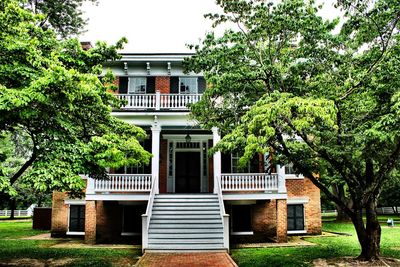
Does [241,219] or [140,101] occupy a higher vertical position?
[140,101]

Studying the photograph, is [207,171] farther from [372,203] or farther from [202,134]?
[372,203]

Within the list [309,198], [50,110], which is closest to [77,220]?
[50,110]

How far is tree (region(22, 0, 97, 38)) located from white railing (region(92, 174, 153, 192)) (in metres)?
12.2

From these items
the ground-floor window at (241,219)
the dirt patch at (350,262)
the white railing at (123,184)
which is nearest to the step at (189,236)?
the white railing at (123,184)

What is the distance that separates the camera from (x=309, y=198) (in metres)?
18.0

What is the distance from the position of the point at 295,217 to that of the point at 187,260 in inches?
325

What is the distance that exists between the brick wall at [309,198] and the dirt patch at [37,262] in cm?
1083

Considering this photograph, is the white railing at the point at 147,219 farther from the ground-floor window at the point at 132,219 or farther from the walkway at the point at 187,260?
the ground-floor window at the point at 132,219

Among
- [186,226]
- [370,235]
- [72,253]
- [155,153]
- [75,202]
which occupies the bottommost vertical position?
[72,253]

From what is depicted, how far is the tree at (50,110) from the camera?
7801mm

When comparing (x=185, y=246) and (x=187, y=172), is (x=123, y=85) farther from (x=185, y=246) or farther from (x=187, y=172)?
(x=185, y=246)

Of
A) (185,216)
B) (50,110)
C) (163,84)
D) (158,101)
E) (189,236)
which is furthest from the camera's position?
(163,84)

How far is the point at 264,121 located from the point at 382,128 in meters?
2.85

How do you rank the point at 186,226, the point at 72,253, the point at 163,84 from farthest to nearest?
the point at 163,84
the point at 186,226
the point at 72,253
